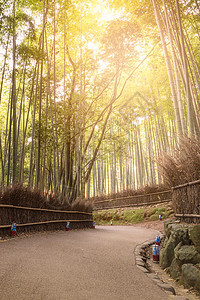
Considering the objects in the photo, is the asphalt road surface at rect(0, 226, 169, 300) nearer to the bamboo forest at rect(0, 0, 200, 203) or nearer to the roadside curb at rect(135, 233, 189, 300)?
the roadside curb at rect(135, 233, 189, 300)

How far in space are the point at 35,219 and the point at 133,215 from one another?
5.34m

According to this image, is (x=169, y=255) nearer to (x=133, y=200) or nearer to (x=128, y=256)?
(x=128, y=256)

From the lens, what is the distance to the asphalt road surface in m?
1.47

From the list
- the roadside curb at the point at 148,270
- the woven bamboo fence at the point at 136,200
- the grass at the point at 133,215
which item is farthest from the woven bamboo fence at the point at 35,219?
the woven bamboo fence at the point at 136,200

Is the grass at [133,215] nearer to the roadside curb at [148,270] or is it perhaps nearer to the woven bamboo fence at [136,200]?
the woven bamboo fence at [136,200]

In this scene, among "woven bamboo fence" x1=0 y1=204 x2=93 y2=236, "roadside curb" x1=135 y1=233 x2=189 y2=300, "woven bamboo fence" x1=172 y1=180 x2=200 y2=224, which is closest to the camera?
"roadside curb" x1=135 y1=233 x2=189 y2=300

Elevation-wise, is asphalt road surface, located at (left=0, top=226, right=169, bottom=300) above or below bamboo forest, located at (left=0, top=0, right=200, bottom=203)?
below

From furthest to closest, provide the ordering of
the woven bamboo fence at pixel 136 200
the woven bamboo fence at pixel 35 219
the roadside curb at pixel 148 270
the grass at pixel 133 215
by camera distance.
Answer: the woven bamboo fence at pixel 136 200 < the grass at pixel 133 215 < the woven bamboo fence at pixel 35 219 < the roadside curb at pixel 148 270

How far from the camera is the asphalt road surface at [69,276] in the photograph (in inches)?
58.0

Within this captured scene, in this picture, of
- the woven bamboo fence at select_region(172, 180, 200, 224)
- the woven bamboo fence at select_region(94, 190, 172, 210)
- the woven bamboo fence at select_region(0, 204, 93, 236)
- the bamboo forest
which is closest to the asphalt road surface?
the woven bamboo fence at select_region(0, 204, 93, 236)

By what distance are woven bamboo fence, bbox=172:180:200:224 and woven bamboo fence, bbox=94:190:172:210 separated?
477 cm

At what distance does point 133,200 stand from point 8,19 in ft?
25.6

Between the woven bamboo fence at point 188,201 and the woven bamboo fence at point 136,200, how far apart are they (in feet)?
A: 15.6

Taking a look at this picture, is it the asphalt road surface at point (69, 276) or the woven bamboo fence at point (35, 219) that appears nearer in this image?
the asphalt road surface at point (69, 276)
